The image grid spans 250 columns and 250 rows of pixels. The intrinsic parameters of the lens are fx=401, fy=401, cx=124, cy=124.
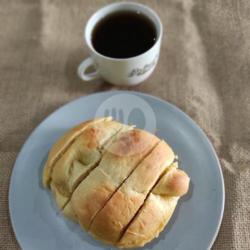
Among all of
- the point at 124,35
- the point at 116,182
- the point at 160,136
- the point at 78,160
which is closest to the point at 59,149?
the point at 78,160

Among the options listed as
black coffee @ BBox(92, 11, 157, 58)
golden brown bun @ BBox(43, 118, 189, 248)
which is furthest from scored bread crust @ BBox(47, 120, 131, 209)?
black coffee @ BBox(92, 11, 157, 58)

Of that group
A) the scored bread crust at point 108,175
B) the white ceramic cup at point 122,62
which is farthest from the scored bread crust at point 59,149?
the white ceramic cup at point 122,62

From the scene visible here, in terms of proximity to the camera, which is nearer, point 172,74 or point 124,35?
point 124,35

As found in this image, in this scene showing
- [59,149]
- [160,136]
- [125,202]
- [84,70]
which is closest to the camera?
[125,202]

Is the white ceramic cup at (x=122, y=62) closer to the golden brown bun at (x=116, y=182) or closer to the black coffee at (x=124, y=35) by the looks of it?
the black coffee at (x=124, y=35)

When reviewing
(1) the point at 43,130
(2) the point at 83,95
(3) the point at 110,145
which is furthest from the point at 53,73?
(3) the point at 110,145

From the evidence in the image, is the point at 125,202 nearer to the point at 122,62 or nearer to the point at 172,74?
the point at 122,62

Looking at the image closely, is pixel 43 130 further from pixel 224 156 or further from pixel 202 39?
pixel 202 39
